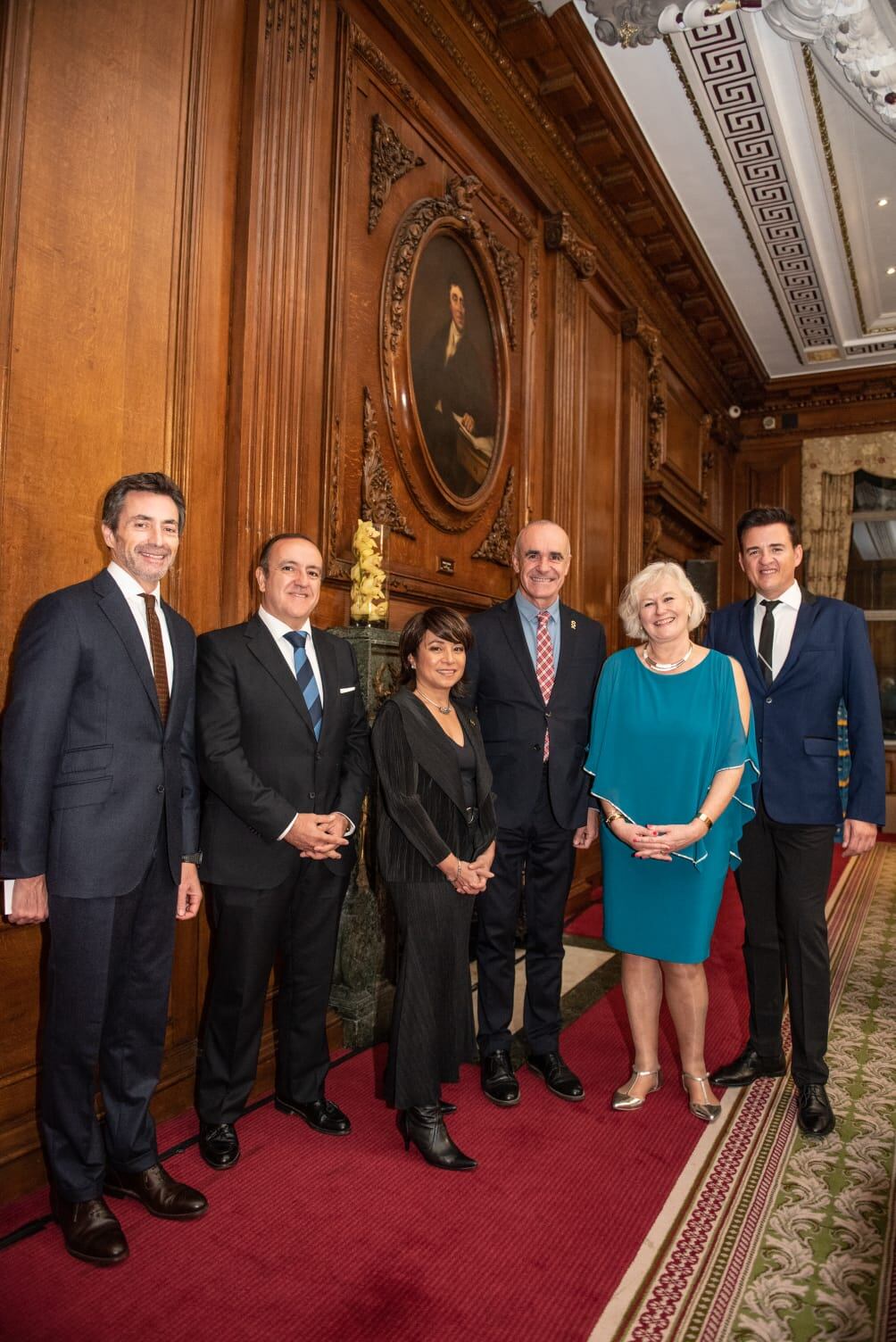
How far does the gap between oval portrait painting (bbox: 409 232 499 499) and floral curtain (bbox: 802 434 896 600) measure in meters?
6.04

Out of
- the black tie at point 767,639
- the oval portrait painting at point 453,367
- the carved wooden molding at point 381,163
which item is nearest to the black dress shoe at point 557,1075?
the black tie at point 767,639

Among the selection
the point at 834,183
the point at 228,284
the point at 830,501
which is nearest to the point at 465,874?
the point at 228,284

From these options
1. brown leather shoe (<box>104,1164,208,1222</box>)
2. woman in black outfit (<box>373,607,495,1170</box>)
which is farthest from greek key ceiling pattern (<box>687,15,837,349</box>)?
brown leather shoe (<box>104,1164,208,1222</box>)

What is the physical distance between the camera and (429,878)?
2.56m

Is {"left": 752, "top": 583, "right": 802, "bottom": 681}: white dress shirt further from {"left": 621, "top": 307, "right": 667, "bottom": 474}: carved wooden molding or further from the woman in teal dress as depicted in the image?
{"left": 621, "top": 307, "right": 667, "bottom": 474}: carved wooden molding

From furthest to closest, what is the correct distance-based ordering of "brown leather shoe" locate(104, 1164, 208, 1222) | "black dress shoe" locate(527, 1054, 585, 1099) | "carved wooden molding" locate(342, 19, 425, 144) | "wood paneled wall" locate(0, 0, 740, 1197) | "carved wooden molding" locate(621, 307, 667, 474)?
1. "carved wooden molding" locate(621, 307, 667, 474)
2. "carved wooden molding" locate(342, 19, 425, 144)
3. "black dress shoe" locate(527, 1054, 585, 1099)
4. "wood paneled wall" locate(0, 0, 740, 1197)
5. "brown leather shoe" locate(104, 1164, 208, 1222)

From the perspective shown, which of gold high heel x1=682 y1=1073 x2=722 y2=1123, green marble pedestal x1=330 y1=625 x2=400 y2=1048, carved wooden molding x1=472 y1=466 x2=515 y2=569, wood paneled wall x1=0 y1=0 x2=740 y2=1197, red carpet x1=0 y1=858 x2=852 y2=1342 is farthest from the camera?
carved wooden molding x1=472 y1=466 x2=515 y2=569

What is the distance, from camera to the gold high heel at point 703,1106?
8.98 feet

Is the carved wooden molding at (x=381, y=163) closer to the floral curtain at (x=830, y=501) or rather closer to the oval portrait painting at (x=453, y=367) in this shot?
the oval portrait painting at (x=453, y=367)

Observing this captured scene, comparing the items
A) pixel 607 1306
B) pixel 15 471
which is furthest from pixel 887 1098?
pixel 15 471

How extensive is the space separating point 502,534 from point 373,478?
4.17ft

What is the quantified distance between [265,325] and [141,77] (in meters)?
0.77

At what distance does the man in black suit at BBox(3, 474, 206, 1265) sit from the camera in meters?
1.98

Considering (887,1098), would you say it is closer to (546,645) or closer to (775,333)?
(546,645)
